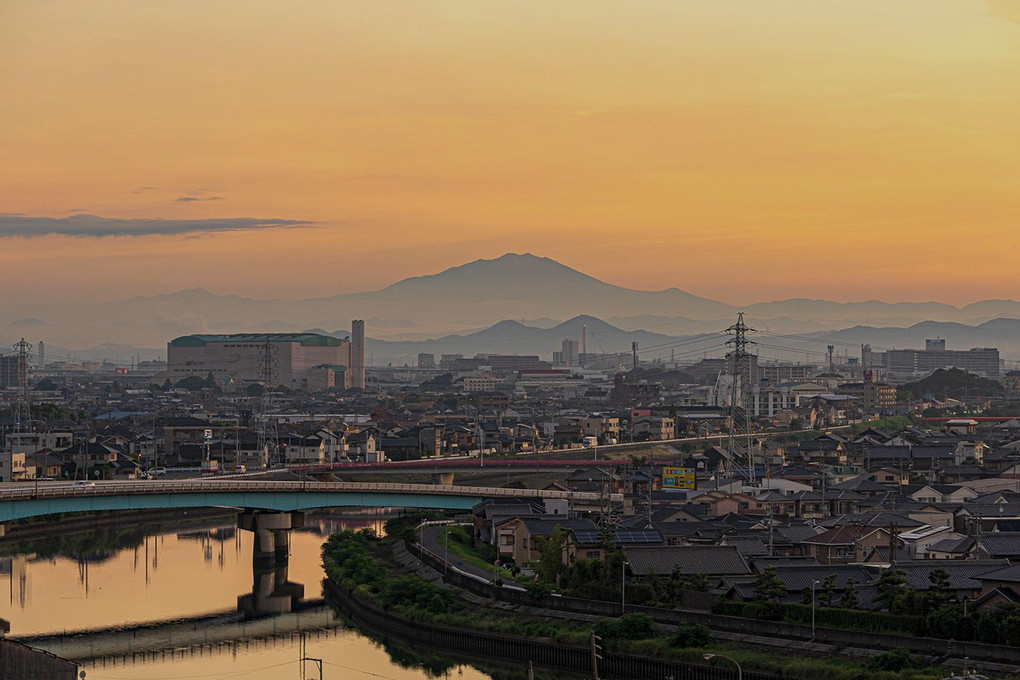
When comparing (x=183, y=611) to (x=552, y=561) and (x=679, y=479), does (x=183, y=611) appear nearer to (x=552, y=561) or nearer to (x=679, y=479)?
(x=552, y=561)

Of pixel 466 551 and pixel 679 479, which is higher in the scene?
pixel 679 479

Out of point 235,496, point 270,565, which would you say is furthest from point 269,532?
point 270,565

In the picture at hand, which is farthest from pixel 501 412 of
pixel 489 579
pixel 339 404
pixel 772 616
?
pixel 772 616

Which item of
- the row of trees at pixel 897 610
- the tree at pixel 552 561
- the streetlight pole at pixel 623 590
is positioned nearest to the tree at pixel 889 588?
the row of trees at pixel 897 610

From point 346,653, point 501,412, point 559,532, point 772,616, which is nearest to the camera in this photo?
point 772,616

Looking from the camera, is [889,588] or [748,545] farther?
[748,545]

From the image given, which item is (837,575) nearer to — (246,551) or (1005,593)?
(1005,593)
